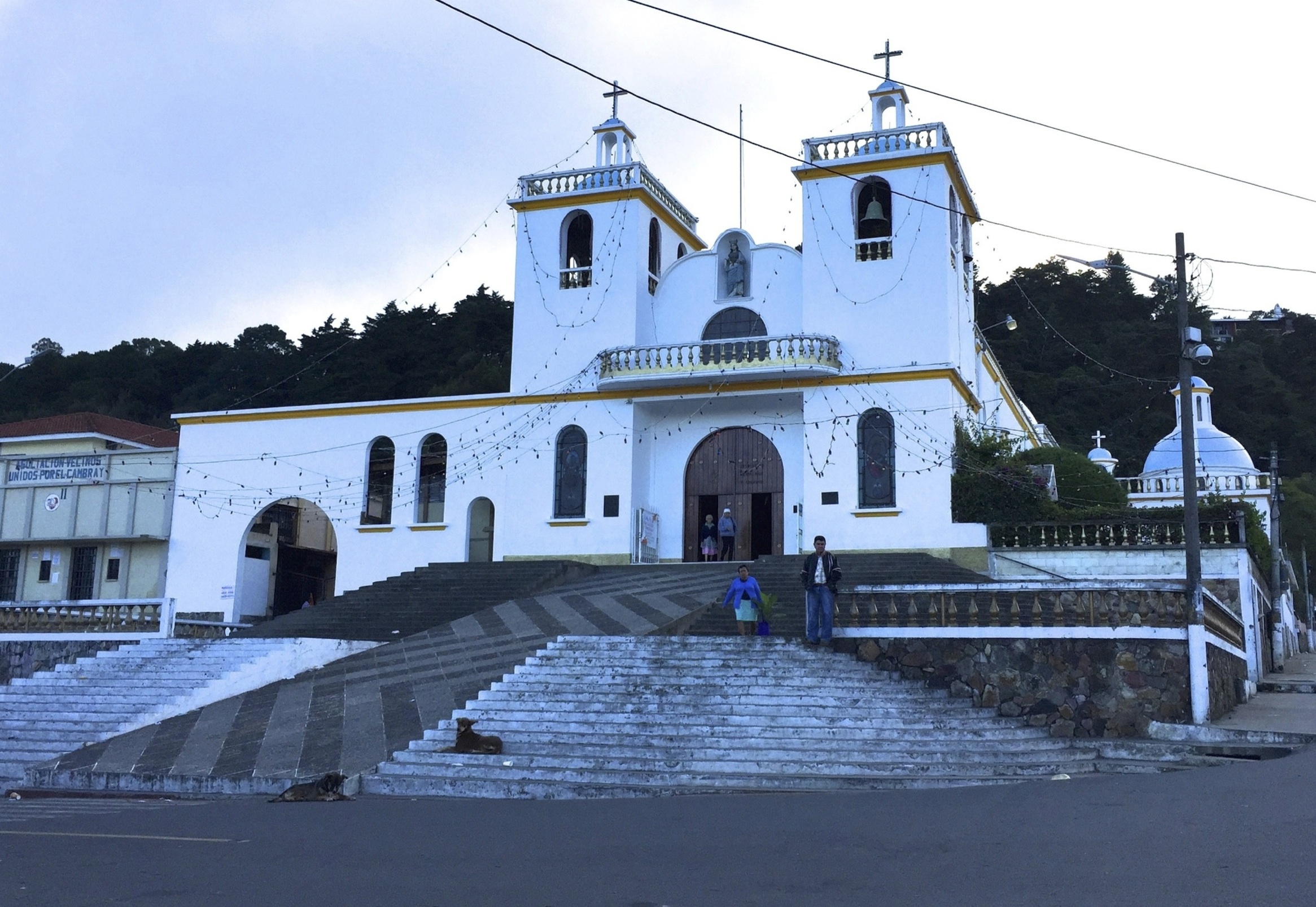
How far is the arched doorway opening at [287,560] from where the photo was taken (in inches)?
1169

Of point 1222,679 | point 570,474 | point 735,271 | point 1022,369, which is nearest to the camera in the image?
point 1222,679

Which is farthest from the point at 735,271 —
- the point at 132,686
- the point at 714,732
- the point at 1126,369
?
the point at 1126,369

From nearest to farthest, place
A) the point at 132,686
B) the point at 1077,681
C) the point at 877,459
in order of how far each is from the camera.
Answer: the point at 1077,681
the point at 132,686
the point at 877,459

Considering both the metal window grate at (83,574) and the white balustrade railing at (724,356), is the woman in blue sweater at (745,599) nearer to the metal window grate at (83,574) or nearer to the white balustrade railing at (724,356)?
the white balustrade railing at (724,356)

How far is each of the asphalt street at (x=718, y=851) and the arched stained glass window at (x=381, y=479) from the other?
17155mm

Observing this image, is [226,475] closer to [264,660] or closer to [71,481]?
[71,481]

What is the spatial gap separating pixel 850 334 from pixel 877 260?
1.57m

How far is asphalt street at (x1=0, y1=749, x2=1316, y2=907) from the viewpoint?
575 centimetres

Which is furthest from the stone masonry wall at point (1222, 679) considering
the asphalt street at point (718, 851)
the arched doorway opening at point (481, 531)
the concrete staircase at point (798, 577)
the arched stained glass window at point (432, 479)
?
the arched stained glass window at point (432, 479)

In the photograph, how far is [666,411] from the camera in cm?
2583

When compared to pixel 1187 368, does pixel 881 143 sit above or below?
above

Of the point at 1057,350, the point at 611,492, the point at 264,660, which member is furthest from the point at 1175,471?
the point at 264,660

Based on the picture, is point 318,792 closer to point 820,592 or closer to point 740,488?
point 820,592

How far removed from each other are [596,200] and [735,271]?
3.37m
